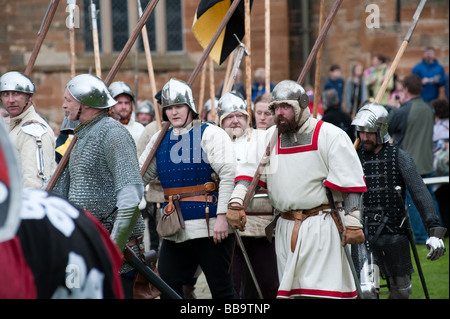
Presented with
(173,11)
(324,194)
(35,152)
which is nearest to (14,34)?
(173,11)

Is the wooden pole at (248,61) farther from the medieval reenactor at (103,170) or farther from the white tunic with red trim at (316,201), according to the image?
the medieval reenactor at (103,170)

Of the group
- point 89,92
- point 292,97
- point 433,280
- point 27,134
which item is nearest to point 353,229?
point 292,97

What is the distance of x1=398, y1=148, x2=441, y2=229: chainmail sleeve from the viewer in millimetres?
6004

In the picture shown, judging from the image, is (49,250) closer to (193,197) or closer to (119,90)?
(193,197)

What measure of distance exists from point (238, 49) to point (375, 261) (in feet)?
8.09

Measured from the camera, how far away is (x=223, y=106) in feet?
22.5

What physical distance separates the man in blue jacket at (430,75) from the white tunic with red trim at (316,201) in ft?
26.0

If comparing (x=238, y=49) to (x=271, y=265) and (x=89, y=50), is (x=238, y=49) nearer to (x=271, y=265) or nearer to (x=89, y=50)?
(x=271, y=265)

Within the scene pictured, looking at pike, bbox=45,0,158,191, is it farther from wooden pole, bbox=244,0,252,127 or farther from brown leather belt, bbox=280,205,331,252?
brown leather belt, bbox=280,205,331,252

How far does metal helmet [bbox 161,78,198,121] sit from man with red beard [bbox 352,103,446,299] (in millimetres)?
1254

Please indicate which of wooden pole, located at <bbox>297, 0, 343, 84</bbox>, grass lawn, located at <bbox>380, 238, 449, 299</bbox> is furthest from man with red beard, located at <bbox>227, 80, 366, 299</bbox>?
grass lawn, located at <bbox>380, 238, 449, 299</bbox>

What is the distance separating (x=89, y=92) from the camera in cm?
466

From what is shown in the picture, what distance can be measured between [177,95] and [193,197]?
2.14ft
